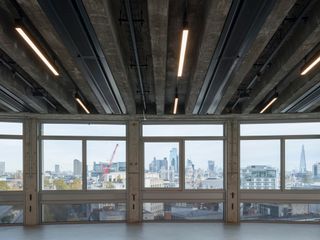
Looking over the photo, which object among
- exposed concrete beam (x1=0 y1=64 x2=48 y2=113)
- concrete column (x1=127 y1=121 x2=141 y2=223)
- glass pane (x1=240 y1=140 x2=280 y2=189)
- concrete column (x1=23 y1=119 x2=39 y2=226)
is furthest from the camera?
glass pane (x1=240 y1=140 x2=280 y2=189)

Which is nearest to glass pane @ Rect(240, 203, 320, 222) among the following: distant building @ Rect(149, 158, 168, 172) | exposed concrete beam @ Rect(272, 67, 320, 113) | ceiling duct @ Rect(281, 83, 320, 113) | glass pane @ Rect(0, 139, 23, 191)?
distant building @ Rect(149, 158, 168, 172)

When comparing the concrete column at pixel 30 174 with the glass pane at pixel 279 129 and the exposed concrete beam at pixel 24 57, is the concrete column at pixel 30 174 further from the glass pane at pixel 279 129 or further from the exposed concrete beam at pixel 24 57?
the glass pane at pixel 279 129

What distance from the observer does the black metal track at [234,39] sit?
3.04 metres

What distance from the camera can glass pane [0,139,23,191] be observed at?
28.9 feet

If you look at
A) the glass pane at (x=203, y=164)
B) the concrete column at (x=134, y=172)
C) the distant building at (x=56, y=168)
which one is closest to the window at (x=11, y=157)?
the distant building at (x=56, y=168)

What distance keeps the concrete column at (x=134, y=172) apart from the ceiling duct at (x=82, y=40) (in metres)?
3.22

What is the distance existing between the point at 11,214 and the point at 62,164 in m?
1.90

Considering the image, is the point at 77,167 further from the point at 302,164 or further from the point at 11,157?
the point at 302,164

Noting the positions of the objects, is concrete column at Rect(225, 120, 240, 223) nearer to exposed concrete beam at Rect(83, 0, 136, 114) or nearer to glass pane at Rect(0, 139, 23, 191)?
exposed concrete beam at Rect(83, 0, 136, 114)

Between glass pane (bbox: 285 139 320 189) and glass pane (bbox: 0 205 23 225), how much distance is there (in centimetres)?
762

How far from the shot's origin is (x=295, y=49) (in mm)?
4059

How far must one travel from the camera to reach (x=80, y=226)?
8555 millimetres

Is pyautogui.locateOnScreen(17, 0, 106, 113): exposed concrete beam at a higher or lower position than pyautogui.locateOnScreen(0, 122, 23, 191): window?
higher

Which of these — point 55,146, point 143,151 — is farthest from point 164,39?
point 55,146
